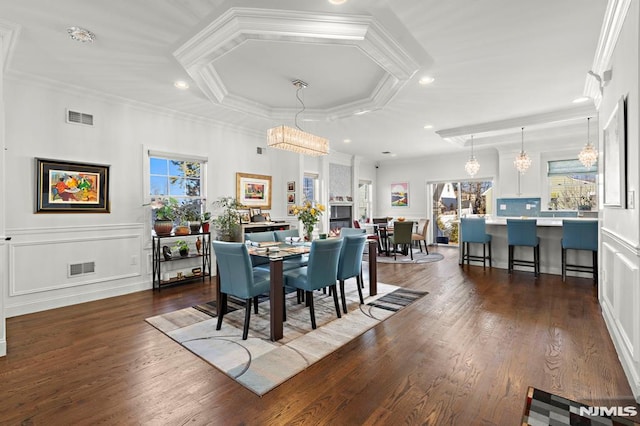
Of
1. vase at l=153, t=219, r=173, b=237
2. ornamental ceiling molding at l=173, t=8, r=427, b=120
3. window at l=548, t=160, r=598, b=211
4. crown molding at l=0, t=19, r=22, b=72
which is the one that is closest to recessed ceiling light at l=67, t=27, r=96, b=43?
crown molding at l=0, t=19, r=22, b=72

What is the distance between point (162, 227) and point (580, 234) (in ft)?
20.6

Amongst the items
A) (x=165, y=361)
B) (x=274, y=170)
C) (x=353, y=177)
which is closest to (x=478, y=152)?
(x=353, y=177)

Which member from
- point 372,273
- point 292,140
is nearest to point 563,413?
point 372,273

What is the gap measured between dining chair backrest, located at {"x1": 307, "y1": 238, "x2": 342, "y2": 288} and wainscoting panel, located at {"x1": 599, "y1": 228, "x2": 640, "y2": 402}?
2153mm

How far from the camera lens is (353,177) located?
920 centimetres

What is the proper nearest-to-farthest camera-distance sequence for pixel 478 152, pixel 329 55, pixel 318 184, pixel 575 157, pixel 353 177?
pixel 329 55 → pixel 575 157 → pixel 318 184 → pixel 478 152 → pixel 353 177

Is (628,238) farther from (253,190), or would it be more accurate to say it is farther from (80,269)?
(80,269)

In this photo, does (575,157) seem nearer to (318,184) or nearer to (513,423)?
(318,184)

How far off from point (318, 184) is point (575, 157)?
5775 mm

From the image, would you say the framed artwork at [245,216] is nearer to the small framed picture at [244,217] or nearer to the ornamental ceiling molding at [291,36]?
the small framed picture at [244,217]

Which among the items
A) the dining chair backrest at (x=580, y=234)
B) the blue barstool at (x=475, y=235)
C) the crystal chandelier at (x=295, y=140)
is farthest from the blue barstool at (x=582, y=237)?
the crystal chandelier at (x=295, y=140)

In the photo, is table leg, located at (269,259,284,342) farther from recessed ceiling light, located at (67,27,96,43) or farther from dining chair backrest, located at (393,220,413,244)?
dining chair backrest, located at (393,220,413,244)

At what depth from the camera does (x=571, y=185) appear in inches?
276

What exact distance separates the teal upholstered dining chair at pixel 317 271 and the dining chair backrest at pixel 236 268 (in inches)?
20.2
